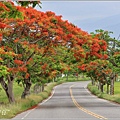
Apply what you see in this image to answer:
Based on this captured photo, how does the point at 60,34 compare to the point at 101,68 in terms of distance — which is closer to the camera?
the point at 60,34

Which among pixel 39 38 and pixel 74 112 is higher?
pixel 39 38

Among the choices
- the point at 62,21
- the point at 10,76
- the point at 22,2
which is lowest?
the point at 10,76

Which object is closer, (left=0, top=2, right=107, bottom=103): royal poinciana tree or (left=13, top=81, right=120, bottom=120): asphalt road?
(left=13, top=81, right=120, bottom=120): asphalt road

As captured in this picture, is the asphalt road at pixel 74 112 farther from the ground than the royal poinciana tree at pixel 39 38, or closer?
closer

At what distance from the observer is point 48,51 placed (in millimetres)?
30891

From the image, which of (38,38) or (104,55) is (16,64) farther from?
(104,55)

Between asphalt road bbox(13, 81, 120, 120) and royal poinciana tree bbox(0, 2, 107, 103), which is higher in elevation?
royal poinciana tree bbox(0, 2, 107, 103)

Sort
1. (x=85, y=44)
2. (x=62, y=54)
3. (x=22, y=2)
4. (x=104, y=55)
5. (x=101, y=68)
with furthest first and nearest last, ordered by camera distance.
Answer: (x=101, y=68) → (x=104, y=55) → (x=62, y=54) → (x=85, y=44) → (x=22, y=2)

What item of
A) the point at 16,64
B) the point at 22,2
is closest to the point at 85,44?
the point at 16,64

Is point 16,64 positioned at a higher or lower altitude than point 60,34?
lower

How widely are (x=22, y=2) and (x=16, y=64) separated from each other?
17.6 meters

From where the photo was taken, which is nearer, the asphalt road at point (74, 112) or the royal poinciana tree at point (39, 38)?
the asphalt road at point (74, 112)

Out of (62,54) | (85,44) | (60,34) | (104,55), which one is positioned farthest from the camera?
(104,55)

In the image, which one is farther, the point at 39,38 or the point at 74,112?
the point at 39,38
